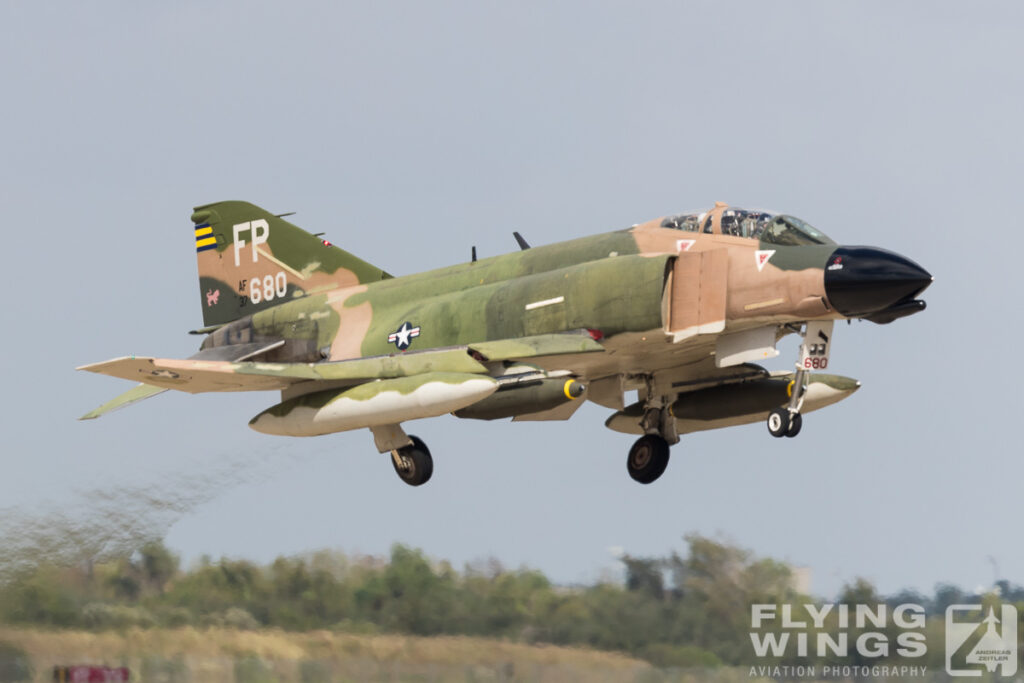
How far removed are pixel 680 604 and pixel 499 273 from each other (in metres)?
5.18

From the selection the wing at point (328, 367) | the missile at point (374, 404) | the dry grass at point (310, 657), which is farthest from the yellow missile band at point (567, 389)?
the dry grass at point (310, 657)

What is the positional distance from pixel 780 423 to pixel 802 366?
767 mm

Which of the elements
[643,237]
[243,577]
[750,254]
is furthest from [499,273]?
[243,577]

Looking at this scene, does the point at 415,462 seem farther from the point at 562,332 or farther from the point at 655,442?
the point at 655,442

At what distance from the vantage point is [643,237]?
21.7m

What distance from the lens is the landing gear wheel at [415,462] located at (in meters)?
23.0

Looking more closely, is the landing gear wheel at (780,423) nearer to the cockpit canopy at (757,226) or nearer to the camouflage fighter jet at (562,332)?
the camouflage fighter jet at (562,332)

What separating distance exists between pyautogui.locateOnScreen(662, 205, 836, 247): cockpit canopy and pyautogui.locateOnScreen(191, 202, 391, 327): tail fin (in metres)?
6.22

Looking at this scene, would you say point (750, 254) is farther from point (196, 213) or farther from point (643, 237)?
point (196, 213)

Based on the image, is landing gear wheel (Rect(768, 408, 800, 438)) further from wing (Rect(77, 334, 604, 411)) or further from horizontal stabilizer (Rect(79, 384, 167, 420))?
horizontal stabilizer (Rect(79, 384, 167, 420))

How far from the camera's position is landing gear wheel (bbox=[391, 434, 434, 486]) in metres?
23.0

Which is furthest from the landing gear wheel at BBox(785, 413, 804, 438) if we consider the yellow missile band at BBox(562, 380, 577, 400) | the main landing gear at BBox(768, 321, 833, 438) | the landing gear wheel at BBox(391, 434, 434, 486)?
the landing gear wheel at BBox(391, 434, 434, 486)

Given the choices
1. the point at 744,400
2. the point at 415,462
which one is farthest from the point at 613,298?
the point at 415,462

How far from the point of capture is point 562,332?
21312 millimetres
